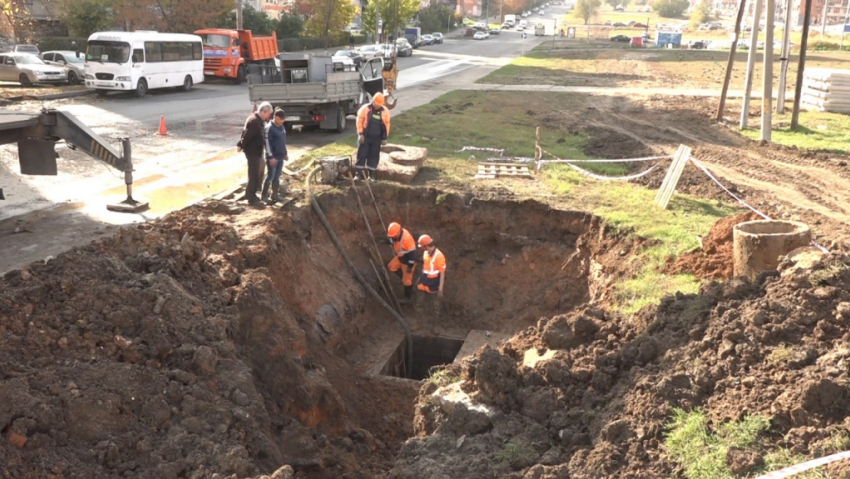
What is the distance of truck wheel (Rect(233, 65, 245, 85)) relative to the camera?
115 ft

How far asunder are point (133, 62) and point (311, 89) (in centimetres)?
1145

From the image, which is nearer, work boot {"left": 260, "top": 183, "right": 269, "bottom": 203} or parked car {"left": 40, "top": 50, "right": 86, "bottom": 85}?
work boot {"left": 260, "top": 183, "right": 269, "bottom": 203}

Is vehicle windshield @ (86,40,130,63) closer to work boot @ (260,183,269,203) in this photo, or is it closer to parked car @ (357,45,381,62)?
parked car @ (357,45,381,62)

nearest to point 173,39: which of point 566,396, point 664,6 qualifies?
point 566,396

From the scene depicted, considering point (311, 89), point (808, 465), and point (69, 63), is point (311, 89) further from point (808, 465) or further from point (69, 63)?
point (69, 63)

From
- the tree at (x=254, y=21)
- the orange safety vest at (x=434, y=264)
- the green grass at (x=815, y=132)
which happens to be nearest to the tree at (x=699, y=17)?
the tree at (x=254, y=21)

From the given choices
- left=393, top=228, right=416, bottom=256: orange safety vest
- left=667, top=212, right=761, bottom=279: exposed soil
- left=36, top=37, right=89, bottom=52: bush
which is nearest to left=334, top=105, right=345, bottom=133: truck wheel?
left=393, top=228, right=416, bottom=256: orange safety vest

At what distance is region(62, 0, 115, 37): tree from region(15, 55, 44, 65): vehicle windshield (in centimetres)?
1005

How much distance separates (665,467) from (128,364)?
4634 millimetres

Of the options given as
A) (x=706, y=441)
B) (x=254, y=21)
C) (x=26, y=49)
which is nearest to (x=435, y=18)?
(x=254, y=21)

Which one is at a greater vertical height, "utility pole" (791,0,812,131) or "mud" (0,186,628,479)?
"utility pole" (791,0,812,131)

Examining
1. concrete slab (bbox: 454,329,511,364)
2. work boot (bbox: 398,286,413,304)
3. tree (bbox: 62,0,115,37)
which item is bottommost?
concrete slab (bbox: 454,329,511,364)

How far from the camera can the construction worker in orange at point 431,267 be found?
1264cm

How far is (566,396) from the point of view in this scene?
714 cm
